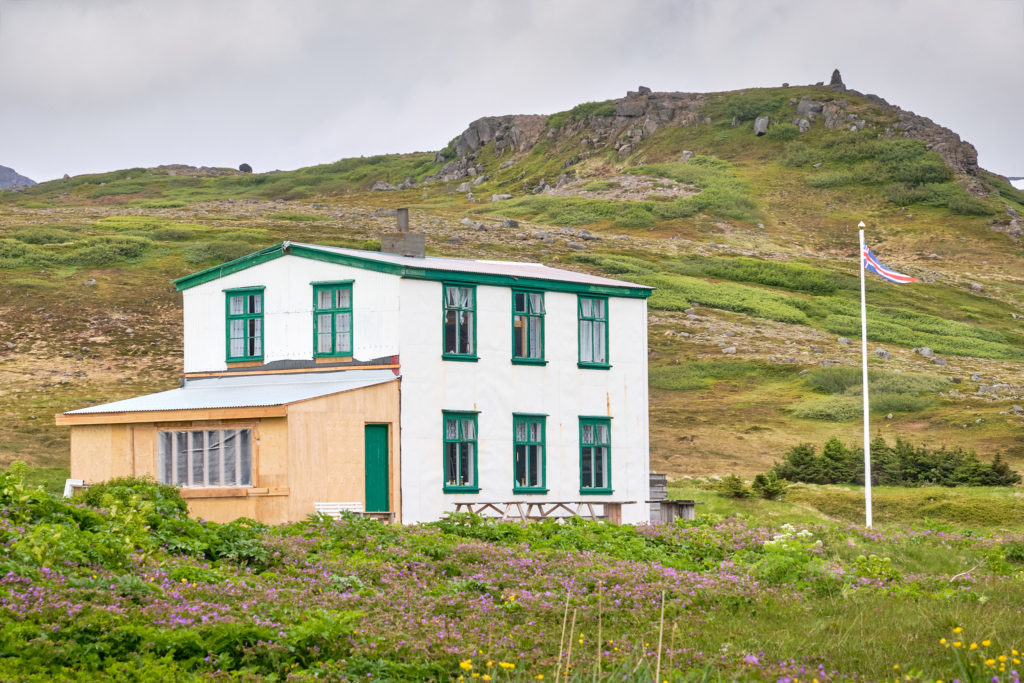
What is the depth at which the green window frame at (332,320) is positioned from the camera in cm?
2736

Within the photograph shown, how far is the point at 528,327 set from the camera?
28.8 meters

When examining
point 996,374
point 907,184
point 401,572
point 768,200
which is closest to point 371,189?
point 768,200

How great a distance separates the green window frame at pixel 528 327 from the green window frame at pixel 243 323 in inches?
234

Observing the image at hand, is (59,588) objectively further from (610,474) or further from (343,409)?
(610,474)

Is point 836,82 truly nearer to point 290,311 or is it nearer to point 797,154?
point 797,154

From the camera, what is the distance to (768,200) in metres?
119

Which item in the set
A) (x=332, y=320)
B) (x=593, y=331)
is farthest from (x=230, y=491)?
(x=593, y=331)

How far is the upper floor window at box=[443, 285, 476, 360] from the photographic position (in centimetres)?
2744

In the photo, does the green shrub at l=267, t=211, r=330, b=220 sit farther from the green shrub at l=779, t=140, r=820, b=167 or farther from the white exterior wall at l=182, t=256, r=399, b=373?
the white exterior wall at l=182, t=256, r=399, b=373

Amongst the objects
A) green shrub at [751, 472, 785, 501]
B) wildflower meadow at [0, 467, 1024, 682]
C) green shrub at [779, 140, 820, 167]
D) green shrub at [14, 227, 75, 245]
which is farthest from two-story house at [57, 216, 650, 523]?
green shrub at [779, 140, 820, 167]

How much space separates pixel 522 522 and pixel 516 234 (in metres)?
72.2

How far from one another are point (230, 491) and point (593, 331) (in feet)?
33.4

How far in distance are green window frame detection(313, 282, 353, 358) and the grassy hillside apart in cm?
1536

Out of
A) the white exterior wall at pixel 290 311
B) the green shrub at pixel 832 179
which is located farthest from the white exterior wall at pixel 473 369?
the green shrub at pixel 832 179
